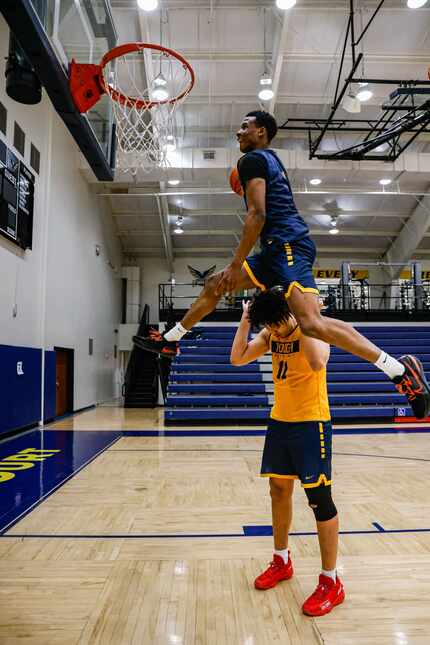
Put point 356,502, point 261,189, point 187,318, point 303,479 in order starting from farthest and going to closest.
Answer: point 356,502 < point 187,318 < point 261,189 < point 303,479

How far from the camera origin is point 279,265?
2.14m

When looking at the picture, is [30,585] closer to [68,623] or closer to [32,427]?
[68,623]

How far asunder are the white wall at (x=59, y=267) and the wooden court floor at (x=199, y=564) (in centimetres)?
390

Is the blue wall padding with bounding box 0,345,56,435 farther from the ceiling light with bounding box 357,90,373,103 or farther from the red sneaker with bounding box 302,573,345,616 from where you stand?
the ceiling light with bounding box 357,90,373,103

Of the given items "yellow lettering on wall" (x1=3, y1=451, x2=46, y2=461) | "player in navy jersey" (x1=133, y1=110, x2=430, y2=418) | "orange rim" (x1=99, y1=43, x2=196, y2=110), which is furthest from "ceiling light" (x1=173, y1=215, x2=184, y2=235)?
"player in navy jersey" (x1=133, y1=110, x2=430, y2=418)

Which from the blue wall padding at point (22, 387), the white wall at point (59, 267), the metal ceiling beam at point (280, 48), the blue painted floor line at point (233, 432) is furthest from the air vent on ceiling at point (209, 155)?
the blue painted floor line at point (233, 432)

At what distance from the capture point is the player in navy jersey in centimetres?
197

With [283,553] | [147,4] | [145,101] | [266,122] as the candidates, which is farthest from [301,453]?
[147,4]

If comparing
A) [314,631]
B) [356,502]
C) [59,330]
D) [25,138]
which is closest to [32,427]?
[59,330]

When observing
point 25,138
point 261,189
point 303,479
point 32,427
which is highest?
point 25,138

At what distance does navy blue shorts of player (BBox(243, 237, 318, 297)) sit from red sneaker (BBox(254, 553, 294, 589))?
1.21m

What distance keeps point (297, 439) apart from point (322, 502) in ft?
0.84

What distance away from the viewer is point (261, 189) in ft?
7.04

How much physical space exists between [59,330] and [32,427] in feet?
7.33
